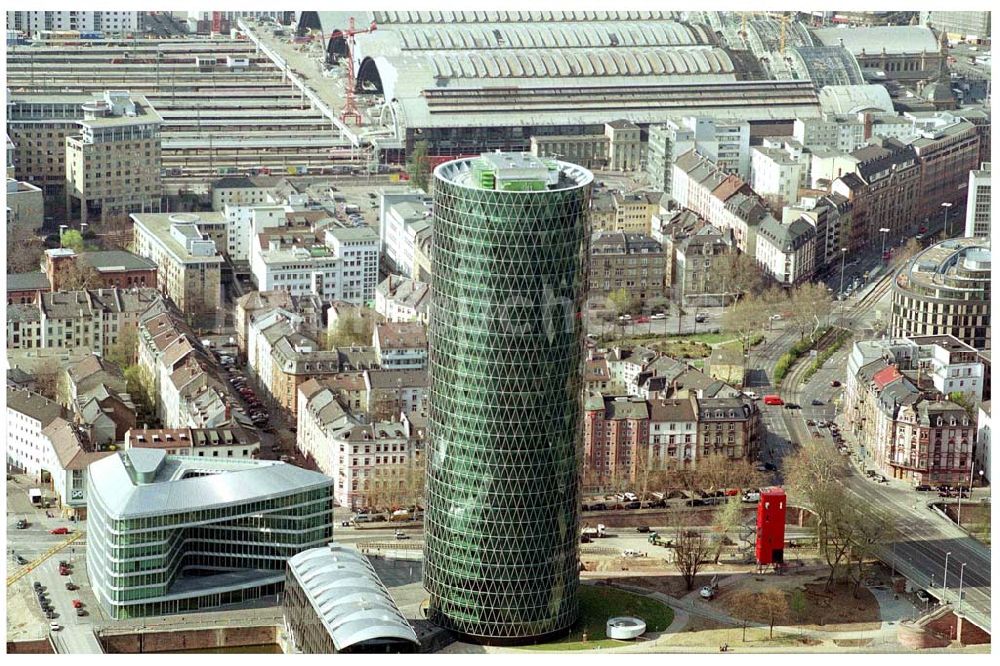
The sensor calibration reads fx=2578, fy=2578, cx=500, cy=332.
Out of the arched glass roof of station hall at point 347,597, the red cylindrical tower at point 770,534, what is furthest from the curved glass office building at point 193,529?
the red cylindrical tower at point 770,534

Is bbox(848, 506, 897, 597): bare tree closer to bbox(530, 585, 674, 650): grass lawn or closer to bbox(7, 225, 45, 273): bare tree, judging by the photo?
bbox(530, 585, 674, 650): grass lawn

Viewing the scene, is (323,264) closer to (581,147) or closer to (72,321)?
(72,321)

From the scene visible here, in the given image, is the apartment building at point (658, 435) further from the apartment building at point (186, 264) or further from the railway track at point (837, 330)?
the apartment building at point (186, 264)

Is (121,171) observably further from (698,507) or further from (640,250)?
(698,507)

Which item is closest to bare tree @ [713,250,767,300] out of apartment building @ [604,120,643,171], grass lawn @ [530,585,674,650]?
apartment building @ [604,120,643,171]

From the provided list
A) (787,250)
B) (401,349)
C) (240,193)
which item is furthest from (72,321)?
(787,250)

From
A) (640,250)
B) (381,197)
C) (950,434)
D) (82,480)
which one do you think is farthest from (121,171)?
(950,434)
